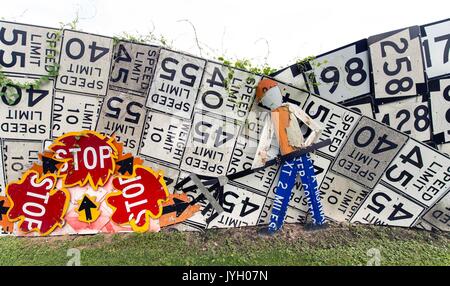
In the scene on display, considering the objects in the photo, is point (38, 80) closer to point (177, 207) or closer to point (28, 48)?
point (28, 48)

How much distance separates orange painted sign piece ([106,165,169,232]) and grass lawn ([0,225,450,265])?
0.56 feet

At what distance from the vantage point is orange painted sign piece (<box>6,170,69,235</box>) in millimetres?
3207

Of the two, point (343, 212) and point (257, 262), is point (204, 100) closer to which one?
point (257, 262)

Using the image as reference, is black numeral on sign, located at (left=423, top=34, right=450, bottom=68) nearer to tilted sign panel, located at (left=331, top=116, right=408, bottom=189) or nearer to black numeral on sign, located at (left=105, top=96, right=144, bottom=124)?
tilted sign panel, located at (left=331, top=116, right=408, bottom=189)

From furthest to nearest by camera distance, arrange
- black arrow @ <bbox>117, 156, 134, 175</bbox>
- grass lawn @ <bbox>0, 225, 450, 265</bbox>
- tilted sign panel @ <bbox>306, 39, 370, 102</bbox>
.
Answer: black arrow @ <bbox>117, 156, 134, 175</bbox>, tilted sign panel @ <bbox>306, 39, 370, 102</bbox>, grass lawn @ <bbox>0, 225, 450, 265</bbox>

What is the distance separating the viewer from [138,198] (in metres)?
3.28

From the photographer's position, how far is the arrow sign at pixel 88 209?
3258 mm

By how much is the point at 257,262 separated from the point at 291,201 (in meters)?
0.75

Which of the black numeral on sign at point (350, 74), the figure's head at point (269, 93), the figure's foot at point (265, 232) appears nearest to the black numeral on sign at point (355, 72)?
the black numeral on sign at point (350, 74)

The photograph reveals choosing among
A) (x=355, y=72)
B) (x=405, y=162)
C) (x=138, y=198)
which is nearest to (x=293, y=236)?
(x=405, y=162)

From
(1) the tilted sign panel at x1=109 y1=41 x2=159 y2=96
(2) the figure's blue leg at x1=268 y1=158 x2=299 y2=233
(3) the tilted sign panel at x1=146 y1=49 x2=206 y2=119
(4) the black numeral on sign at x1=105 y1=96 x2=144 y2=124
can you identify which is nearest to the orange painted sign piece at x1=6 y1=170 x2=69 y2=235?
(4) the black numeral on sign at x1=105 y1=96 x2=144 y2=124

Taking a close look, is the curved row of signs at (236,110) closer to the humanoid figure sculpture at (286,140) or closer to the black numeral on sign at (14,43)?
the black numeral on sign at (14,43)

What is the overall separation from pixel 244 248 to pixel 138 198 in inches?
49.4

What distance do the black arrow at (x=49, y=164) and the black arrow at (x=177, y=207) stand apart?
125cm
